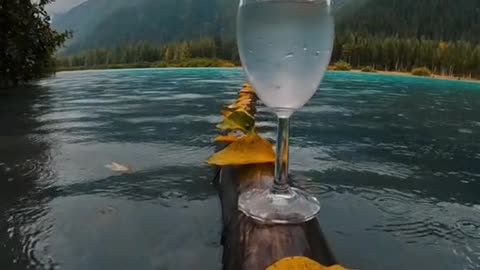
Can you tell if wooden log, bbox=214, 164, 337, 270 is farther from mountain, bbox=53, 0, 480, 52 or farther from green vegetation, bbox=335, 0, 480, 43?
green vegetation, bbox=335, 0, 480, 43

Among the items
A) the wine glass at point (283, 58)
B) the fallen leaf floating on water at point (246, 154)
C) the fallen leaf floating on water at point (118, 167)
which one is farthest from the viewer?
the fallen leaf floating on water at point (118, 167)

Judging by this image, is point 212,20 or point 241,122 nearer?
point 241,122

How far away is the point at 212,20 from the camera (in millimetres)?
61500

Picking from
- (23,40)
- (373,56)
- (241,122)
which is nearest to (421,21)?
(373,56)

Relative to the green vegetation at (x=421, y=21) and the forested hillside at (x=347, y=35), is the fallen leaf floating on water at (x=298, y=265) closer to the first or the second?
the forested hillside at (x=347, y=35)

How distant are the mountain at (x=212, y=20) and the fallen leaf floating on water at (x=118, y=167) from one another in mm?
17815

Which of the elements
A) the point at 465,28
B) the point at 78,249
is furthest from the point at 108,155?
the point at 465,28

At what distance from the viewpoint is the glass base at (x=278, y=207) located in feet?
1.79

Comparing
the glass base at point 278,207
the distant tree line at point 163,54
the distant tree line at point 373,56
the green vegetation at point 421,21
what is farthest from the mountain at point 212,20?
the glass base at point 278,207

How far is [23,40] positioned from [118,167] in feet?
10.6

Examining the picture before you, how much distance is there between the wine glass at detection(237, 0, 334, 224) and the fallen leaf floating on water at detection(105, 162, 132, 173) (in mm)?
484

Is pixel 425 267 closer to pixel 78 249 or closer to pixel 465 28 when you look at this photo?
pixel 78 249

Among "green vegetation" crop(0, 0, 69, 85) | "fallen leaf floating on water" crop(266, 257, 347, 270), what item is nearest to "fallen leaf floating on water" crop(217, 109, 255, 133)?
"fallen leaf floating on water" crop(266, 257, 347, 270)

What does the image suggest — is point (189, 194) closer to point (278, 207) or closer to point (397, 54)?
point (278, 207)
